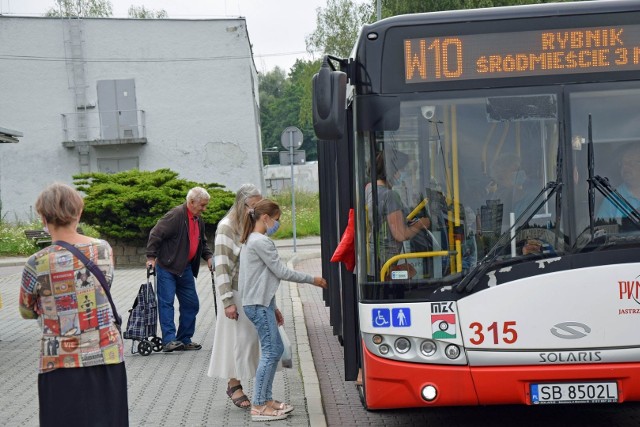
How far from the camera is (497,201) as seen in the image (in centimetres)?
659

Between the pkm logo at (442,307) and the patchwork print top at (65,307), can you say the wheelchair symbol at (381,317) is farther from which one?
the patchwork print top at (65,307)

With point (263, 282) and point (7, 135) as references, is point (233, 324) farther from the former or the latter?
point (7, 135)

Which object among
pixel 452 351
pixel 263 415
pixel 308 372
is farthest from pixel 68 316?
pixel 308 372

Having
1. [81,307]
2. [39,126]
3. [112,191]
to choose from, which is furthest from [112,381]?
[39,126]

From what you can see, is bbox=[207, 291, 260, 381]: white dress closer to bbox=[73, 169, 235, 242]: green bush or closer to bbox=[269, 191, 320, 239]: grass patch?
bbox=[73, 169, 235, 242]: green bush

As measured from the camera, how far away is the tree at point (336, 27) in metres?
62.1

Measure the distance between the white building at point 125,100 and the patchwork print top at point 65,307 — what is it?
130 feet

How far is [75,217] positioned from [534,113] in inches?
115

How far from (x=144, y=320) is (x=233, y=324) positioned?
3.33 metres

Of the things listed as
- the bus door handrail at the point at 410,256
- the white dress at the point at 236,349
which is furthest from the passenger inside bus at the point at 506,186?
the white dress at the point at 236,349

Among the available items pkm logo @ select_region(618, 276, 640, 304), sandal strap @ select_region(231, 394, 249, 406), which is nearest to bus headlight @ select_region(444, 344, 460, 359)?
pkm logo @ select_region(618, 276, 640, 304)

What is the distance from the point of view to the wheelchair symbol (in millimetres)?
6652

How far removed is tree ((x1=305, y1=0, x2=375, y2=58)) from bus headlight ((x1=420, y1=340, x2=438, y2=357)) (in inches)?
2189

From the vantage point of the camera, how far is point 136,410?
8578mm
